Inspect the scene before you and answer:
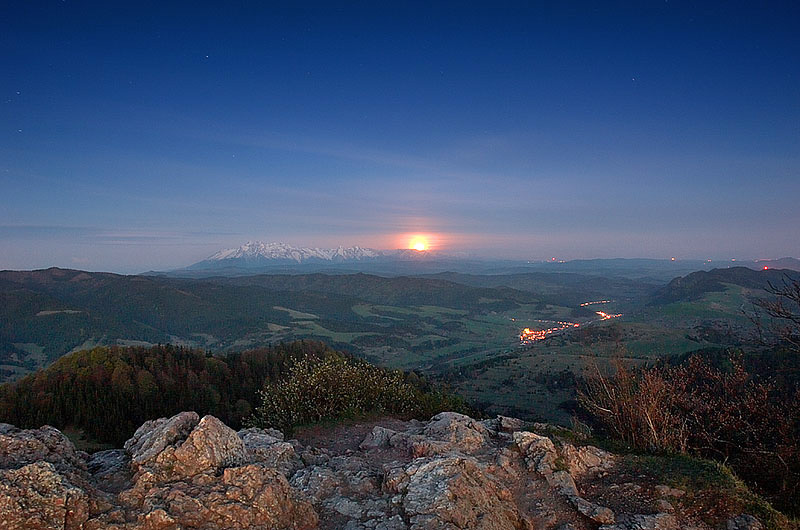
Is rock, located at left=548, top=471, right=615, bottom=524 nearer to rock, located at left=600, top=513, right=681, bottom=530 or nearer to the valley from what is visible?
rock, located at left=600, top=513, right=681, bottom=530

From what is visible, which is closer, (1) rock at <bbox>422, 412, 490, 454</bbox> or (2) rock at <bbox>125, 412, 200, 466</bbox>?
(2) rock at <bbox>125, 412, 200, 466</bbox>

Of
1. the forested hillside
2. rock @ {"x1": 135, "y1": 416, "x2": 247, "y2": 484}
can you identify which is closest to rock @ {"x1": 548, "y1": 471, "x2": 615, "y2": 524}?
rock @ {"x1": 135, "y1": 416, "x2": 247, "y2": 484}

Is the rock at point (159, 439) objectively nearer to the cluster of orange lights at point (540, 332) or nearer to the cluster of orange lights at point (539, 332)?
the cluster of orange lights at point (540, 332)

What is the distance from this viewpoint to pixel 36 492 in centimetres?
502

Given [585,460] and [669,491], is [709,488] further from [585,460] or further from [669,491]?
[585,460]

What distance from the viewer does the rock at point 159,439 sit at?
6.77 meters

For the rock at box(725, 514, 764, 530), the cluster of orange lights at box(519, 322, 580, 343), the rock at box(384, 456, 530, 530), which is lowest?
the cluster of orange lights at box(519, 322, 580, 343)

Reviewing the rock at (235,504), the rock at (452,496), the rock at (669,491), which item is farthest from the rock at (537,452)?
the rock at (235,504)

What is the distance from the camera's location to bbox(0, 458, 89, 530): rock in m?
→ 4.73

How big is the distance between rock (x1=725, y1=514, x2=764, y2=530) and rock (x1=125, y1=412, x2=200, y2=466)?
9.68 m

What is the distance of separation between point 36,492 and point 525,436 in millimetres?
9130

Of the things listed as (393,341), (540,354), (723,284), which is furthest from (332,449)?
(723,284)

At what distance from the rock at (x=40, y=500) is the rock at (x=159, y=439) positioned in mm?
1356

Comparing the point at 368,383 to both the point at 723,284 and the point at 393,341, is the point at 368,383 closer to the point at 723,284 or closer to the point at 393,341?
the point at 393,341
